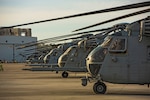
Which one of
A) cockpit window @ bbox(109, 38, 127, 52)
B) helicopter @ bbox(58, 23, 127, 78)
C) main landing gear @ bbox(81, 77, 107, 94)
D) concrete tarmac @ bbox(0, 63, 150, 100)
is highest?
cockpit window @ bbox(109, 38, 127, 52)

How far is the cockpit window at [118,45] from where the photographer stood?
14727 mm

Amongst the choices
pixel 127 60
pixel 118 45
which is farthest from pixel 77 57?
pixel 127 60

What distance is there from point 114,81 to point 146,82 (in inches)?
49.6

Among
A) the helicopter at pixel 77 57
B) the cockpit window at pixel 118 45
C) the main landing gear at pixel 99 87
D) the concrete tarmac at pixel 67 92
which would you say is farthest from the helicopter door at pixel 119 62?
the helicopter at pixel 77 57

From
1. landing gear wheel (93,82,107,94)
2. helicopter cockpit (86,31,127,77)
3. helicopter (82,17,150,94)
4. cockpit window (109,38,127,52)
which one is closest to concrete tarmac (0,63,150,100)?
landing gear wheel (93,82,107,94)

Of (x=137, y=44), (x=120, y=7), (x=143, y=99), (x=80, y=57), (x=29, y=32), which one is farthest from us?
(x=29, y=32)

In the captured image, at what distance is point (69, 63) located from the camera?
92.1 ft

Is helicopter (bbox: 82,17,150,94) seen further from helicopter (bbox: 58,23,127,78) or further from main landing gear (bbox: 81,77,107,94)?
helicopter (bbox: 58,23,127,78)

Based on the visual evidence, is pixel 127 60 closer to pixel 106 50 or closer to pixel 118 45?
pixel 118 45

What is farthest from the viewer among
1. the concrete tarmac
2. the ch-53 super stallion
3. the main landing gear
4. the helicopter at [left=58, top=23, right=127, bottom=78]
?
the helicopter at [left=58, top=23, right=127, bottom=78]

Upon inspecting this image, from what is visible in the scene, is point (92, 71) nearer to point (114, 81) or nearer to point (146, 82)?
point (114, 81)

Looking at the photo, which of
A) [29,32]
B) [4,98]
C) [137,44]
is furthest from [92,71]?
[29,32]

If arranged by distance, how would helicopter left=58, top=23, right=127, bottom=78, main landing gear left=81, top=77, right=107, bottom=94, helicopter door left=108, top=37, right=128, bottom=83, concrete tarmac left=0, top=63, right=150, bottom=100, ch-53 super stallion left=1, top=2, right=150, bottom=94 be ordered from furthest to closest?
helicopter left=58, top=23, right=127, bottom=78
main landing gear left=81, top=77, right=107, bottom=94
helicopter door left=108, top=37, right=128, bottom=83
ch-53 super stallion left=1, top=2, right=150, bottom=94
concrete tarmac left=0, top=63, right=150, bottom=100

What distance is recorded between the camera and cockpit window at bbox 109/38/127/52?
14.7 metres
